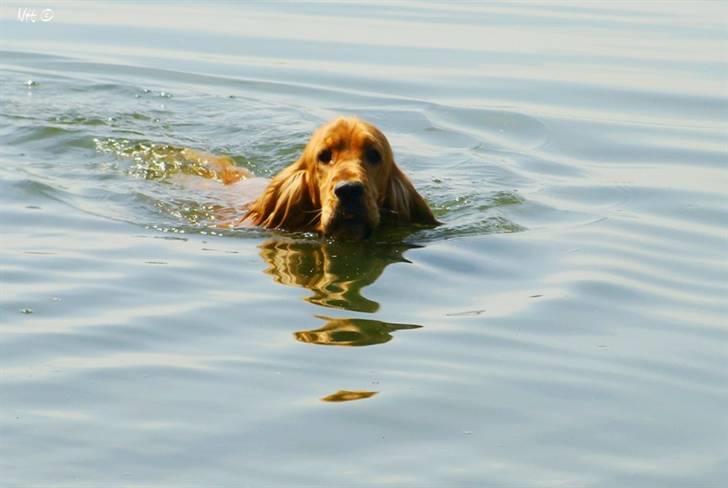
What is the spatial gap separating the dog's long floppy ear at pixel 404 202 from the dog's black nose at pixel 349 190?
1.54ft

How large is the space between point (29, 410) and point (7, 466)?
51cm

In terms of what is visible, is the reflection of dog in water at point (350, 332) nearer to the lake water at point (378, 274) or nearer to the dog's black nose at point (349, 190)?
the lake water at point (378, 274)

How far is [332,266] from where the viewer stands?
312 inches

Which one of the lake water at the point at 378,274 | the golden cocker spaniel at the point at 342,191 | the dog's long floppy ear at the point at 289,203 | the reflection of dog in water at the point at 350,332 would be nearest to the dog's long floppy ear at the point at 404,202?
the golden cocker spaniel at the point at 342,191

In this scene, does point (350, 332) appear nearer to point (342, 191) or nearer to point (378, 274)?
point (378, 274)

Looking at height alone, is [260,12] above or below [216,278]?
above

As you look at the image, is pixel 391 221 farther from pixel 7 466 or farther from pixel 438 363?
pixel 7 466

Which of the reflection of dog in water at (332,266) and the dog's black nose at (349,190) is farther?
the dog's black nose at (349,190)

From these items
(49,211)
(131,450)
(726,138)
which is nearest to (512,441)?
(131,450)

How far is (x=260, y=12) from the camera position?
16469mm

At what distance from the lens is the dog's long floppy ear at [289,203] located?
8.63 m

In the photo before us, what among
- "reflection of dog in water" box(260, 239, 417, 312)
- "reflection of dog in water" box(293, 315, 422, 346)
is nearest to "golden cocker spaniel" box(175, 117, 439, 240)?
"reflection of dog in water" box(260, 239, 417, 312)

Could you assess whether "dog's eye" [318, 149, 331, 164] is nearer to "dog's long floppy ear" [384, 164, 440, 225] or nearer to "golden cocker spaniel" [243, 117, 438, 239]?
"golden cocker spaniel" [243, 117, 438, 239]

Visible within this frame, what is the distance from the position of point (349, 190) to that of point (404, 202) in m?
0.66
